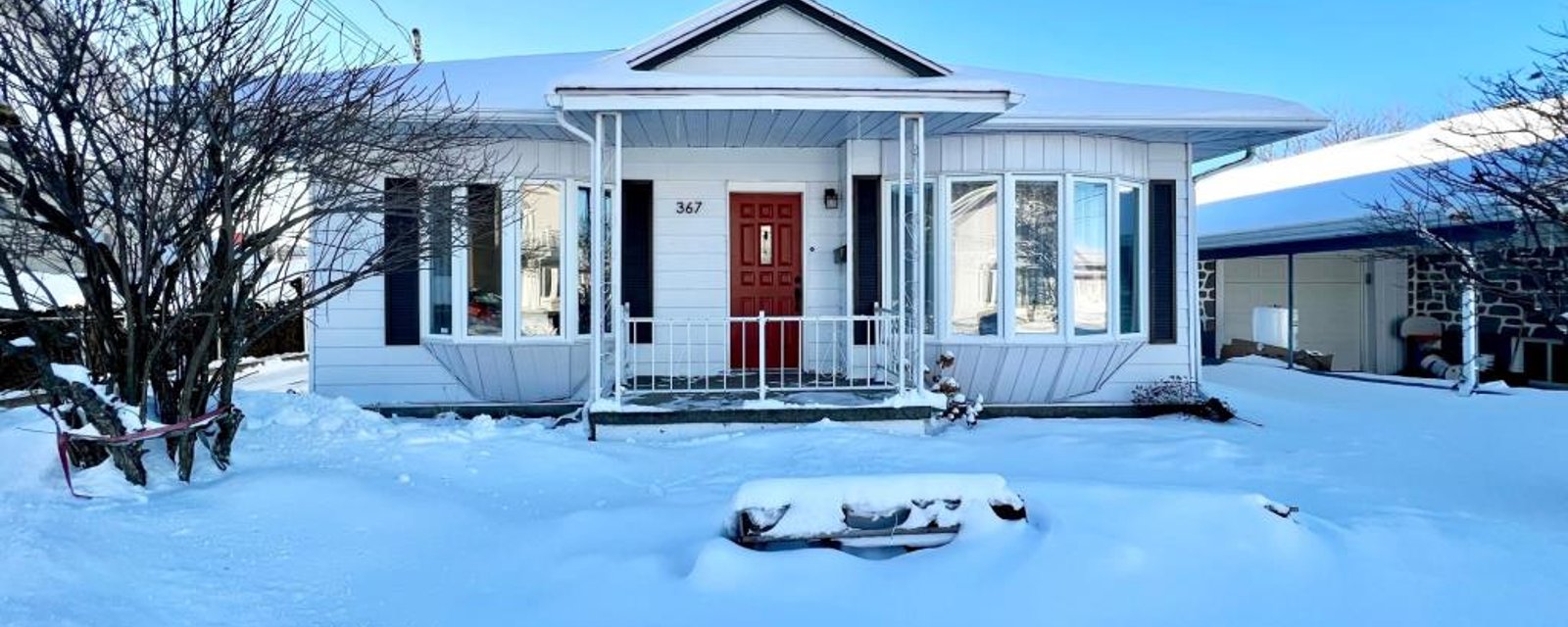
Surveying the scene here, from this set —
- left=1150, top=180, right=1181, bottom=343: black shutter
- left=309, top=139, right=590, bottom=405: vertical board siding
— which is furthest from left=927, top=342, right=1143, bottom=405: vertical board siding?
left=309, top=139, right=590, bottom=405: vertical board siding

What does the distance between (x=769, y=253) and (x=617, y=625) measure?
5.33m

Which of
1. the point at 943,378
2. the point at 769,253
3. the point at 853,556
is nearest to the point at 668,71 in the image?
the point at 769,253

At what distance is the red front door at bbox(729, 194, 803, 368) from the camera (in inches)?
315

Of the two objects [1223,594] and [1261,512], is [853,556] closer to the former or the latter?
[1223,594]

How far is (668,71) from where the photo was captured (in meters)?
6.75

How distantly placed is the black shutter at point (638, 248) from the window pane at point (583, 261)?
34cm

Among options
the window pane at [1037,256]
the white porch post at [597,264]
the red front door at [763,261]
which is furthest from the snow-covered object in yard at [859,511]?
the red front door at [763,261]

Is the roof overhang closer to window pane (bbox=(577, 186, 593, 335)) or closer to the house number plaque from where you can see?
the house number plaque

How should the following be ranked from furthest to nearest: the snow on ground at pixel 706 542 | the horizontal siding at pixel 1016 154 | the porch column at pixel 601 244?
the horizontal siding at pixel 1016 154 < the porch column at pixel 601 244 < the snow on ground at pixel 706 542

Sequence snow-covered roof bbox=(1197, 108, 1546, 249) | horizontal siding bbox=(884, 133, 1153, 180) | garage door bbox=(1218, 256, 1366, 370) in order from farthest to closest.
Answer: garage door bbox=(1218, 256, 1366, 370) → snow-covered roof bbox=(1197, 108, 1546, 249) → horizontal siding bbox=(884, 133, 1153, 180)

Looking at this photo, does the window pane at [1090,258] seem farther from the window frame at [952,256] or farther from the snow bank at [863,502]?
the snow bank at [863,502]

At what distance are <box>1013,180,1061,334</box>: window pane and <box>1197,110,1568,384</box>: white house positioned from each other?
526 cm

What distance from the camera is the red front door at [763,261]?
26.3ft

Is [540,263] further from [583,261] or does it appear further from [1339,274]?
[1339,274]
